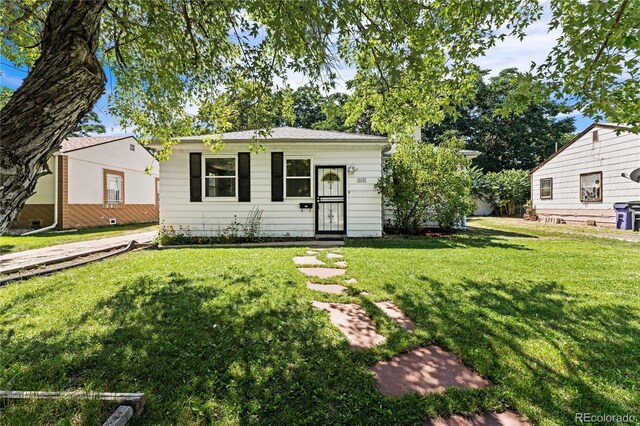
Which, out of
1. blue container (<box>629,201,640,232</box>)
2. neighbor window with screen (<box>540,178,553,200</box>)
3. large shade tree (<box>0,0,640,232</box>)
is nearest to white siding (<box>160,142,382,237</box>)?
large shade tree (<box>0,0,640,232</box>)

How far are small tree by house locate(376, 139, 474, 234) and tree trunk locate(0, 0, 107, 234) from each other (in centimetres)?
739

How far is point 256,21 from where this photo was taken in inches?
148

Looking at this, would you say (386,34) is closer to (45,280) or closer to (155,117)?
(155,117)

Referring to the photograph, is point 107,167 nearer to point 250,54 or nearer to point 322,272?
point 250,54

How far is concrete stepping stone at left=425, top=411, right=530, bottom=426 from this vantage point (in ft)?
5.54

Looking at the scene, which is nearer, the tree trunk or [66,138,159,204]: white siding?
the tree trunk

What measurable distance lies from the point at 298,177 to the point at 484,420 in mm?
7588

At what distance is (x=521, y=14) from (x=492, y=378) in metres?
4.75

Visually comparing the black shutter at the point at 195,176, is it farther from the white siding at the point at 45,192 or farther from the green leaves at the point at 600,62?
the green leaves at the point at 600,62

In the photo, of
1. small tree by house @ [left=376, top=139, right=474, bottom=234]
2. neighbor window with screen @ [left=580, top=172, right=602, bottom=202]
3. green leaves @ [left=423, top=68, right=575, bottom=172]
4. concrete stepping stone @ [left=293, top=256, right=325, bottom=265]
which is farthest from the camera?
green leaves @ [left=423, top=68, right=575, bottom=172]

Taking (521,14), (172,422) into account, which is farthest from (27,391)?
(521,14)

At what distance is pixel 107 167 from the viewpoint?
13.8m

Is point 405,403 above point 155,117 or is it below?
below

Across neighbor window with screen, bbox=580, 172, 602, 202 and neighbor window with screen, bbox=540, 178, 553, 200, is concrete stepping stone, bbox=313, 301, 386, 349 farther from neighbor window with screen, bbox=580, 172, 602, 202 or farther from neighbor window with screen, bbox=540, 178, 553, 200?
neighbor window with screen, bbox=540, 178, 553, 200
